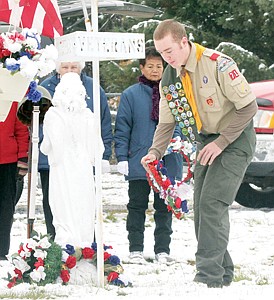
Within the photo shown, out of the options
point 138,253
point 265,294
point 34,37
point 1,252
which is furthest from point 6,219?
point 265,294

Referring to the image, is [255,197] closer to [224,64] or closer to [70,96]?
[70,96]

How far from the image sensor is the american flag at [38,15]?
7.28m

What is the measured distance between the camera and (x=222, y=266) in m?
7.09

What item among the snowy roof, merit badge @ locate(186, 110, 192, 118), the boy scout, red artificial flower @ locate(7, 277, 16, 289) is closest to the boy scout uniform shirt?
the boy scout

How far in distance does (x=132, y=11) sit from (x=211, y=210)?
883 centimetres

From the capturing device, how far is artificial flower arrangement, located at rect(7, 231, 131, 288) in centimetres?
686

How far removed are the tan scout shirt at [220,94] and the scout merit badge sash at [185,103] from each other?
3 centimetres

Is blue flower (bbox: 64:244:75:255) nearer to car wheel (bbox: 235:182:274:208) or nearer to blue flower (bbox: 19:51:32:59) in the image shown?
blue flower (bbox: 19:51:32:59)

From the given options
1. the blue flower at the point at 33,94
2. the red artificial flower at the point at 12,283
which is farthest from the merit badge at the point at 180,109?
the red artificial flower at the point at 12,283

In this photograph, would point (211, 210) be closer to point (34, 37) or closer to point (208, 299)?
point (208, 299)

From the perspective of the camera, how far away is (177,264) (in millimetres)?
8461

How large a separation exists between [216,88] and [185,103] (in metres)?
0.32

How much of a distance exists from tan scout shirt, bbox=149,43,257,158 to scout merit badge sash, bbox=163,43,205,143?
29 mm

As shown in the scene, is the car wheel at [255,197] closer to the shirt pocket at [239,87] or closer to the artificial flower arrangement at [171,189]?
the artificial flower arrangement at [171,189]
